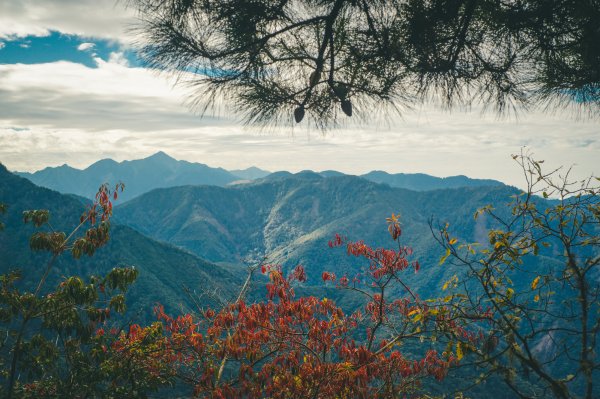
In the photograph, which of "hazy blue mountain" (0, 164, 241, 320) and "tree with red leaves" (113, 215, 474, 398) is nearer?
"tree with red leaves" (113, 215, 474, 398)

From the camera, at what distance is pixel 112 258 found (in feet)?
347

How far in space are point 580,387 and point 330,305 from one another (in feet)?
417

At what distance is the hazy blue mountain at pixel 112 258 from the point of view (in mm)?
91125

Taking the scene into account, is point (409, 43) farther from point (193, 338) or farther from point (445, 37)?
point (193, 338)

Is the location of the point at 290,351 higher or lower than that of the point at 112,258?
higher

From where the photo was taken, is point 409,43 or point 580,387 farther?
point 580,387

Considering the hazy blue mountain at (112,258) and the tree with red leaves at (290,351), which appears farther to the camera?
the hazy blue mountain at (112,258)

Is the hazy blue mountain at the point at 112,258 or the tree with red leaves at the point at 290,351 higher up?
the tree with red leaves at the point at 290,351

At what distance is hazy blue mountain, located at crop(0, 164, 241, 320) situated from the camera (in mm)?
91125

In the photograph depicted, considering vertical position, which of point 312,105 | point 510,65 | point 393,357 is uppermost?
point 510,65

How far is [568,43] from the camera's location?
522 centimetres

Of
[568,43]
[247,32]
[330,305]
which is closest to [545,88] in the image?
[568,43]

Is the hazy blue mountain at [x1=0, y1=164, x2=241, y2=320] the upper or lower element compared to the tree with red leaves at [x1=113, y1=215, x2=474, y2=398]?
lower

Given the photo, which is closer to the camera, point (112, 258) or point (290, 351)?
point (290, 351)
